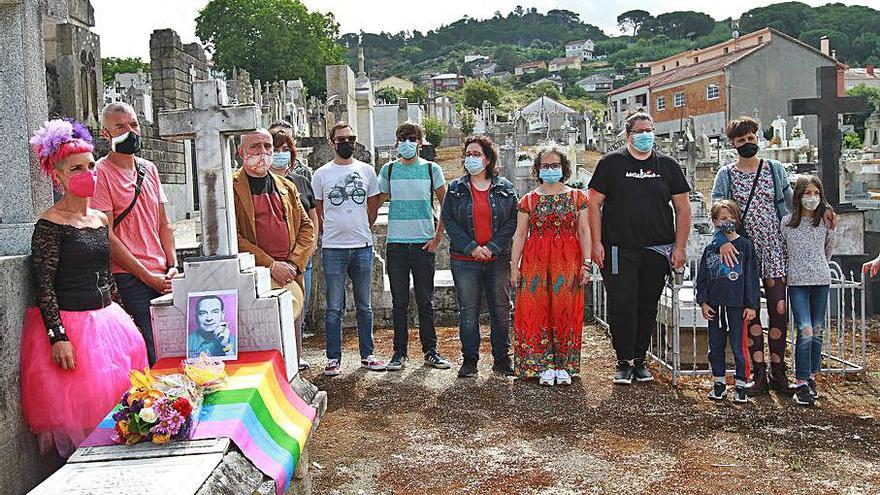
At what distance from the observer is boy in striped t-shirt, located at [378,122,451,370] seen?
6.62m

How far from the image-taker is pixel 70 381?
3.75m

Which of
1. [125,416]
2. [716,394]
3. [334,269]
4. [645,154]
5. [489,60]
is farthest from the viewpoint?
[489,60]

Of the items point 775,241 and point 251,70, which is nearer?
point 775,241

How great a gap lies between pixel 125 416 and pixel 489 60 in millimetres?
152648

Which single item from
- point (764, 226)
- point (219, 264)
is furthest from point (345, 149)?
point (764, 226)

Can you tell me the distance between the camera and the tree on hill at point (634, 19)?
165 metres

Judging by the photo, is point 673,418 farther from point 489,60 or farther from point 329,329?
point 489,60

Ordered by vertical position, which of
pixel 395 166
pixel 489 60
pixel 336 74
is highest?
pixel 489 60

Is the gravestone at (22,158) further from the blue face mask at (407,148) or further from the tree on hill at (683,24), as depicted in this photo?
the tree on hill at (683,24)

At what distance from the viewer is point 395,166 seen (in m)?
6.70

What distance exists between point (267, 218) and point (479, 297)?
1.87 metres

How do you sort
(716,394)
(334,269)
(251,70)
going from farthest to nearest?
(251,70)
(334,269)
(716,394)

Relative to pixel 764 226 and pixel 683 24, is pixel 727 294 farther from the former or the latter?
pixel 683 24

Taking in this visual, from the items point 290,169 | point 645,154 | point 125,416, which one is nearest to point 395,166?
point 290,169
